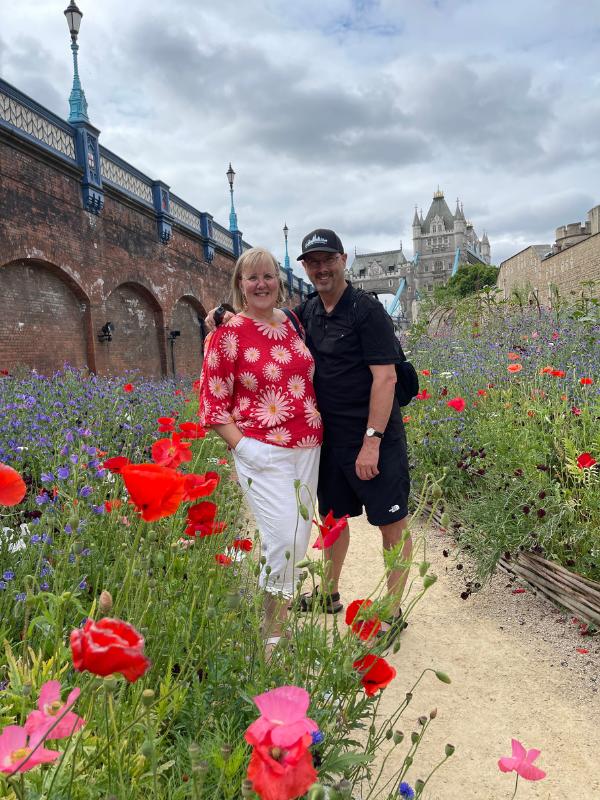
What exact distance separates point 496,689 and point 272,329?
1.92 m

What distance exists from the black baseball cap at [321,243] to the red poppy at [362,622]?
161cm

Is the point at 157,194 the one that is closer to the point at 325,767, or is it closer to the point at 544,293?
the point at 544,293

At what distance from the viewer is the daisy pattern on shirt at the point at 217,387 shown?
253 cm

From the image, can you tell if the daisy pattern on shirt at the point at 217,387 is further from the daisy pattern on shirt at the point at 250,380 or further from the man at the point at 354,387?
the man at the point at 354,387

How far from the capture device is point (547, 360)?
5641 millimetres

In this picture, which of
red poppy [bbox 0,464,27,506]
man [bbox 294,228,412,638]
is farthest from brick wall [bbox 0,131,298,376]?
red poppy [bbox 0,464,27,506]

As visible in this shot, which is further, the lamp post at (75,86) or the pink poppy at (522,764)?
the lamp post at (75,86)

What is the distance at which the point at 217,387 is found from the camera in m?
2.53

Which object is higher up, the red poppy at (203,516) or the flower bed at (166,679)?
the red poppy at (203,516)

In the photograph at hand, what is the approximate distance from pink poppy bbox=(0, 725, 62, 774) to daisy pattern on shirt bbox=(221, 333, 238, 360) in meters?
1.80

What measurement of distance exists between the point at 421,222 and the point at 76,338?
105 metres

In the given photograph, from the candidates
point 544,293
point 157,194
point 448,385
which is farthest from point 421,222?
point 448,385

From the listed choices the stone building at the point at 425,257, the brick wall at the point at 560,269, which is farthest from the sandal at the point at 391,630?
the stone building at the point at 425,257

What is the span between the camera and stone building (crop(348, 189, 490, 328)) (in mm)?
99938
